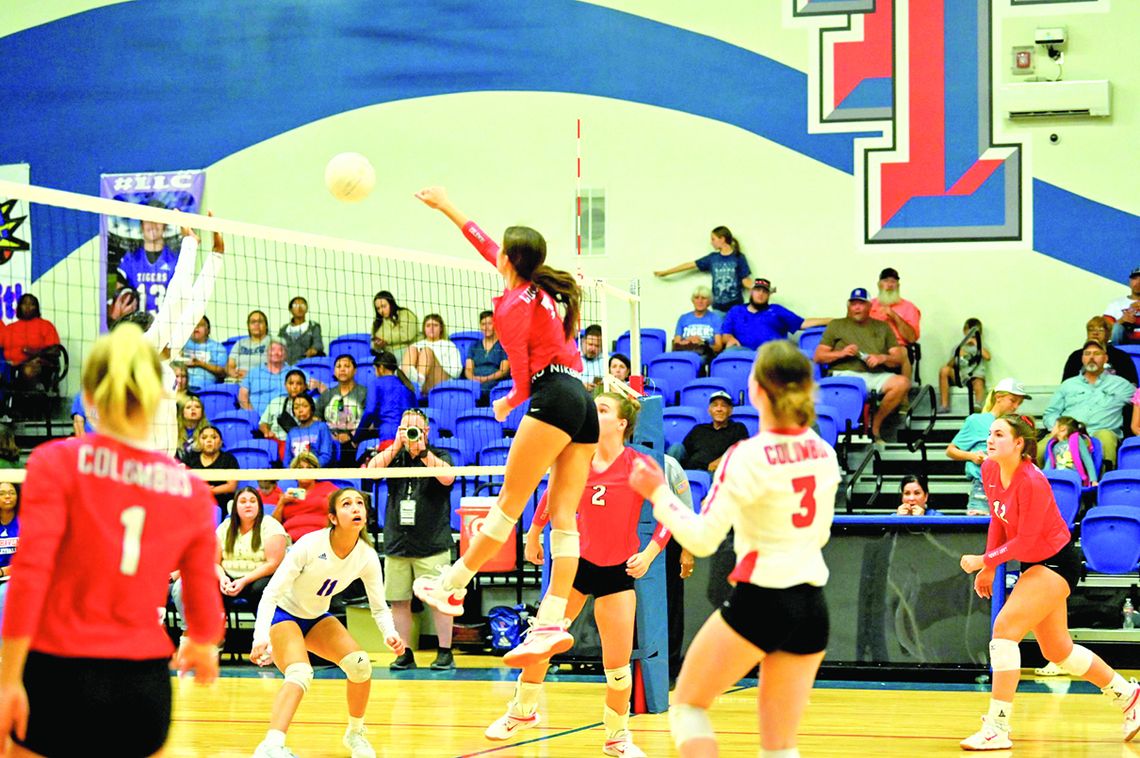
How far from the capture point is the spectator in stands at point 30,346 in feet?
49.5

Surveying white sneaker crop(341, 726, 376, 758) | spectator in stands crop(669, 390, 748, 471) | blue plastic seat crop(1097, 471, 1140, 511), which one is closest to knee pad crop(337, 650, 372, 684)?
white sneaker crop(341, 726, 376, 758)

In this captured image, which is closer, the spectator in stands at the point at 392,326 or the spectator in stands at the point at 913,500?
the spectator in stands at the point at 913,500

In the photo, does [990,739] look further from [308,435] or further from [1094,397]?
[308,435]

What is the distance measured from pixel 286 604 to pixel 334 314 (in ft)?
31.1

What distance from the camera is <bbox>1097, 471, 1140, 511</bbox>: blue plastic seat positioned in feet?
35.9

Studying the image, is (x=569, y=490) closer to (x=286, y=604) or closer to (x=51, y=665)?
(x=286, y=604)

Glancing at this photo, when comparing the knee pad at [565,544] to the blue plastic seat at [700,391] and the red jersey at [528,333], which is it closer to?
the red jersey at [528,333]

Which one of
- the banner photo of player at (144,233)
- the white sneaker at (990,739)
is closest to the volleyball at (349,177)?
the white sneaker at (990,739)

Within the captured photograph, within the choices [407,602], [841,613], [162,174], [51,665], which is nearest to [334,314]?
[162,174]

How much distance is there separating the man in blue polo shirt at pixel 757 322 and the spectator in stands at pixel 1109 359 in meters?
3.06

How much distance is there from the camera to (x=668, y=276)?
16.7m

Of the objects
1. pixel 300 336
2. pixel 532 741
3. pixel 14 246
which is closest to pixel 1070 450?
pixel 532 741

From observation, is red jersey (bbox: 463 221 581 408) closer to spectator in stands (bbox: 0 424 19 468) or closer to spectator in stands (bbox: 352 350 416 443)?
spectator in stands (bbox: 352 350 416 443)

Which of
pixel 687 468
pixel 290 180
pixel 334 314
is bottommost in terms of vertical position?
pixel 687 468
